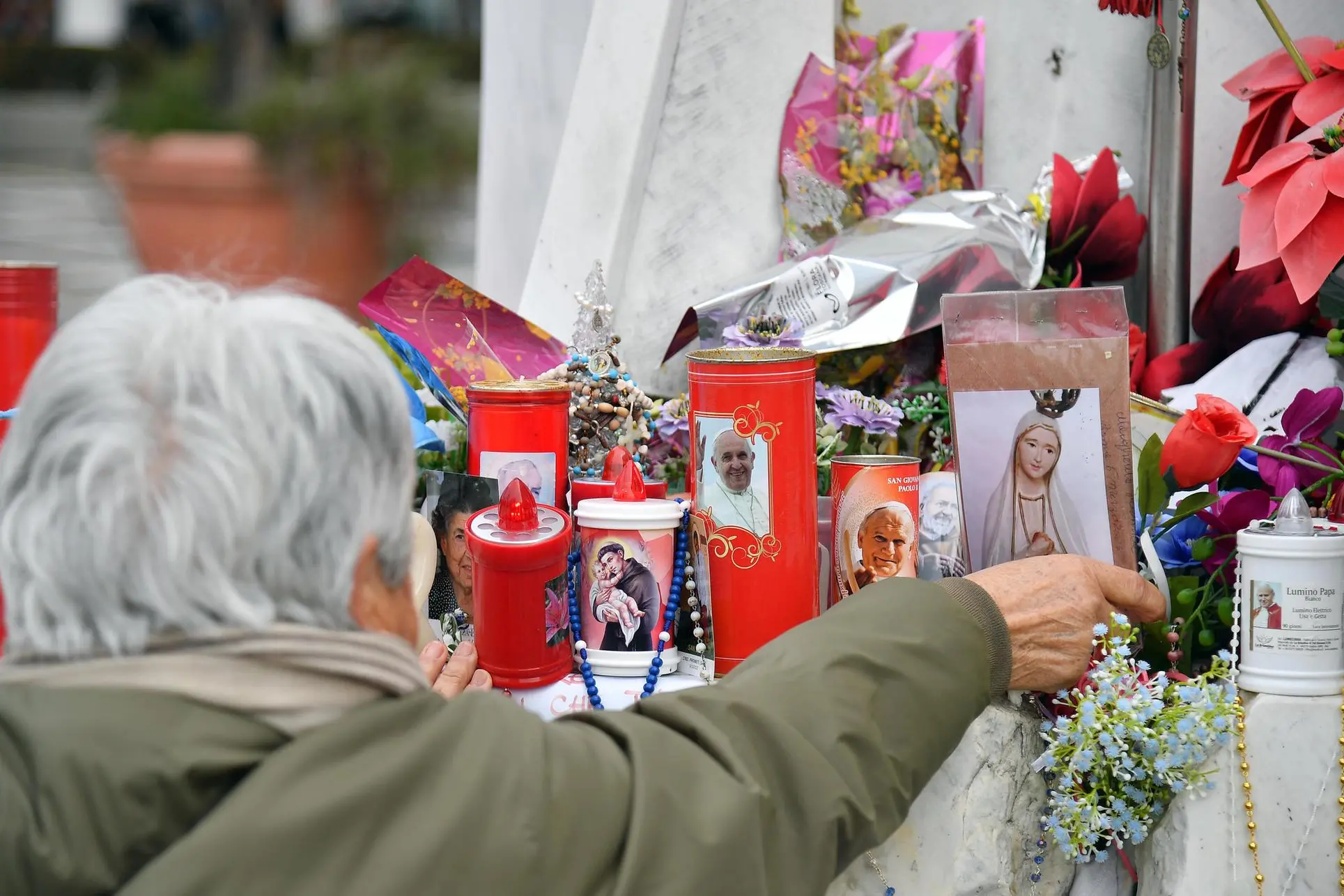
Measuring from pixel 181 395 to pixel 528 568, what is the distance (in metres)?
0.72

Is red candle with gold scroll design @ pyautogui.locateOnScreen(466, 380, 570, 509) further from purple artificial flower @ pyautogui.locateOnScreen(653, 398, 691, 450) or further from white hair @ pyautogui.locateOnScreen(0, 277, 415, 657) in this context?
white hair @ pyautogui.locateOnScreen(0, 277, 415, 657)

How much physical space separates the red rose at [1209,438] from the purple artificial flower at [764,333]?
0.72 metres

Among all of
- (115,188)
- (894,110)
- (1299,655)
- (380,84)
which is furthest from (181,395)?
(380,84)

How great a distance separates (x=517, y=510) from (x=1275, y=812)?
1017mm

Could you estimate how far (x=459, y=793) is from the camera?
3.47ft

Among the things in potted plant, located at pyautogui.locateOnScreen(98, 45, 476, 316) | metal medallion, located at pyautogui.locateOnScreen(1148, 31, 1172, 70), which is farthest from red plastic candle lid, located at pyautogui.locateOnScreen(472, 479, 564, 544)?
potted plant, located at pyautogui.locateOnScreen(98, 45, 476, 316)

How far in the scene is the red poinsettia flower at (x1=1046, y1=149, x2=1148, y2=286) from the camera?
7.77ft

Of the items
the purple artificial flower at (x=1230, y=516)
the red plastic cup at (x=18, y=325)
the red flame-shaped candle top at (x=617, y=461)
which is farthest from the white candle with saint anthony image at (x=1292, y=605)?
the red plastic cup at (x=18, y=325)

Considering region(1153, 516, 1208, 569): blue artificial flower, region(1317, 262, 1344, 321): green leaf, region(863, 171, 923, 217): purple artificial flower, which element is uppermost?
region(863, 171, 923, 217): purple artificial flower

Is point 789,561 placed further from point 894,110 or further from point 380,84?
point 380,84

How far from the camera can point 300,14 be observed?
1020cm

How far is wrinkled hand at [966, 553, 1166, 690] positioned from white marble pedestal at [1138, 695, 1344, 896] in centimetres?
21

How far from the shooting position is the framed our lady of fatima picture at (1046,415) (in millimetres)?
1703

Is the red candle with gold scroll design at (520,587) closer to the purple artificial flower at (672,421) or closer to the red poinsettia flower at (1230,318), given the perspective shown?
the purple artificial flower at (672,421)
